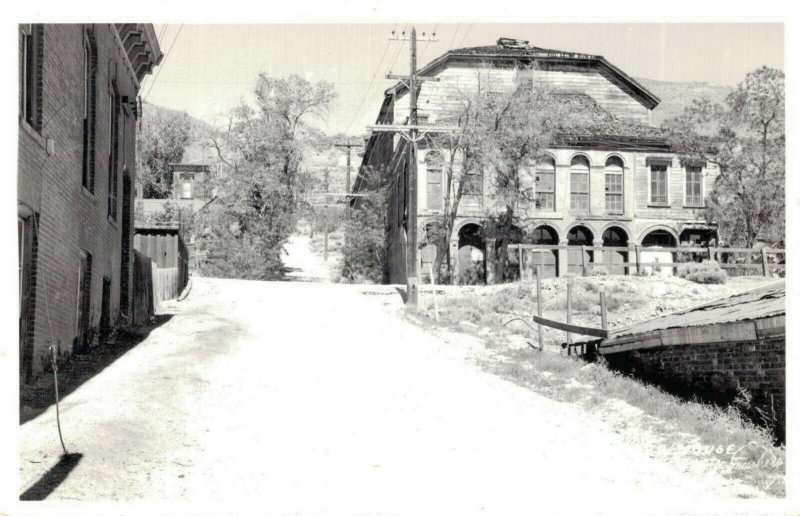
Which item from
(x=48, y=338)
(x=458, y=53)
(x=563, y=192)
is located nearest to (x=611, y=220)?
(x=563, y=192)

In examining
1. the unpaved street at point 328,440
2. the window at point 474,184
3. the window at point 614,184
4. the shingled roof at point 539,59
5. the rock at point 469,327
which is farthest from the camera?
the shingled roof at point 539,59

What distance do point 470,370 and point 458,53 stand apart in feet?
98.6

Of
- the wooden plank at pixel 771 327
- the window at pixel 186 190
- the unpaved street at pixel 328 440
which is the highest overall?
the window at pixel 186 190

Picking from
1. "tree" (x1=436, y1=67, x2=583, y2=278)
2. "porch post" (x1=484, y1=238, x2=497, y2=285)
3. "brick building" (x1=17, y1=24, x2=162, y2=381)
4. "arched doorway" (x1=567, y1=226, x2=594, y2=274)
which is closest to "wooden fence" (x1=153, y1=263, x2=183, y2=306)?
"brick building" (x1=17, y1=24, x2=162, y2=381)

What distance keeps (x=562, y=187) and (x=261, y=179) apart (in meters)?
15.5

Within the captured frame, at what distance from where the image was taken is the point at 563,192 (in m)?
44.0

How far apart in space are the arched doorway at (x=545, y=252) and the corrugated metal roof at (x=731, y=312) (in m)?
25.9

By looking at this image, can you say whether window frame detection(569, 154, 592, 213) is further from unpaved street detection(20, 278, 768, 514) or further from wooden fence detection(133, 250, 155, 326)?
unpaved street detection(20, 278, 768, 514)

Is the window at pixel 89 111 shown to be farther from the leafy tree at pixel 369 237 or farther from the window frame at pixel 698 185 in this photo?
the window frame at pixel 698 185

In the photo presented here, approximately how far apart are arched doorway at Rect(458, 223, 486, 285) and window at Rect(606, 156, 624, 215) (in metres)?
6.49

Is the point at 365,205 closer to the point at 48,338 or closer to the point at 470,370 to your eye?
the point at 470,370

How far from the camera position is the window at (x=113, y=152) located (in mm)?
20844

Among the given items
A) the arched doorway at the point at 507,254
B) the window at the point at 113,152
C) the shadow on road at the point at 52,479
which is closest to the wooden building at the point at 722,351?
the shadow on road at the point at 52,479

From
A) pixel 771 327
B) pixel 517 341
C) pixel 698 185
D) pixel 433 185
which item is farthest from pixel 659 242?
pixel 771 327
